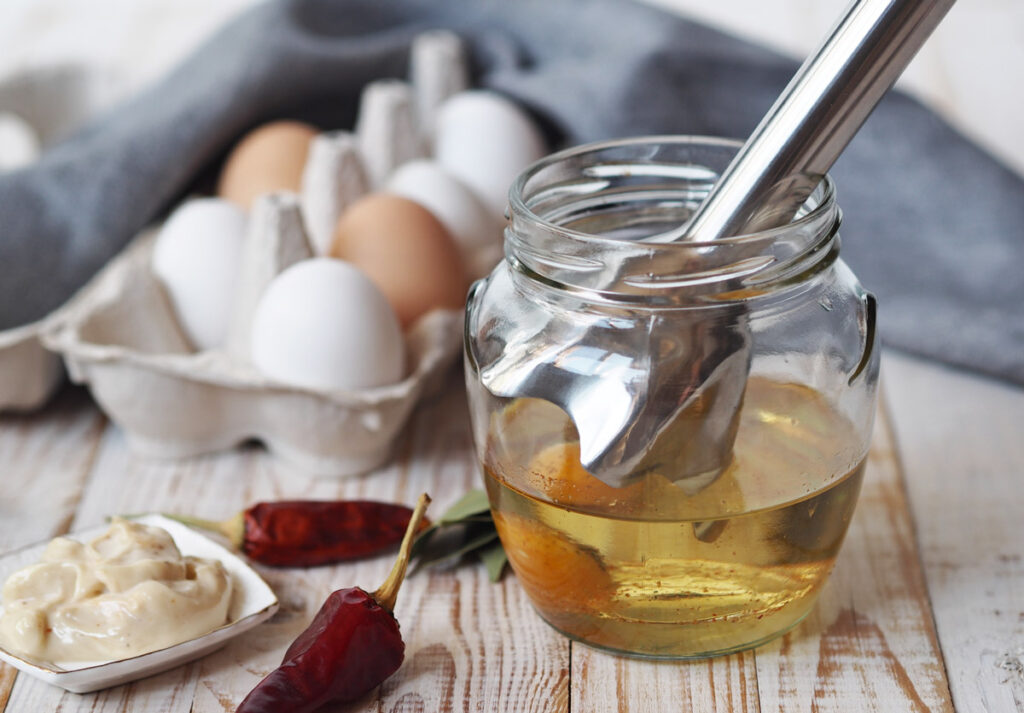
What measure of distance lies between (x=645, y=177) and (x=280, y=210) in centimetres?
38

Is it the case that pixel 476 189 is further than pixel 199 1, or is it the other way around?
pixel 199 1

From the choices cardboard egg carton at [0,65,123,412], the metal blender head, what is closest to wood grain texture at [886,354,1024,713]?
the metal blender head

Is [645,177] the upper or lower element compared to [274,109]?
upper

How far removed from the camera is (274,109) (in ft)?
4.63

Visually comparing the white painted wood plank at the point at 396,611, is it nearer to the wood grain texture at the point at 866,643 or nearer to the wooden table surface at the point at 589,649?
the wooden table surface at the point at 589,649

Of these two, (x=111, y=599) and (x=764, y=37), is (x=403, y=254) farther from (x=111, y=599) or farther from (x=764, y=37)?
(x=764, y=37)

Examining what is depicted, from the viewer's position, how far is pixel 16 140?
1569 millimetres

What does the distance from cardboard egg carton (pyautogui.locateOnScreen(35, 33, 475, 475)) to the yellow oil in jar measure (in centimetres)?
26

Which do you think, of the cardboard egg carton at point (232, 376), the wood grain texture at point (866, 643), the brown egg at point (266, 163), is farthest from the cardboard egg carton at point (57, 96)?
the wood grain texture at point (866, 643)

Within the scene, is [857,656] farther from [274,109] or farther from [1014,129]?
[1014,129]

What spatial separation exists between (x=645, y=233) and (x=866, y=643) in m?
0.35

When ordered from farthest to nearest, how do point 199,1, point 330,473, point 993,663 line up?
point 199,1 < point 330,473 < point 993,663

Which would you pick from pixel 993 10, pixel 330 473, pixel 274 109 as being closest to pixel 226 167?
pixel 274 109

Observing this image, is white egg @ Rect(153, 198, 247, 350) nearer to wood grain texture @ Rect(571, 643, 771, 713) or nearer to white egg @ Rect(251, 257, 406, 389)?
white egg @ Rect(251, 257, 406, 389)
